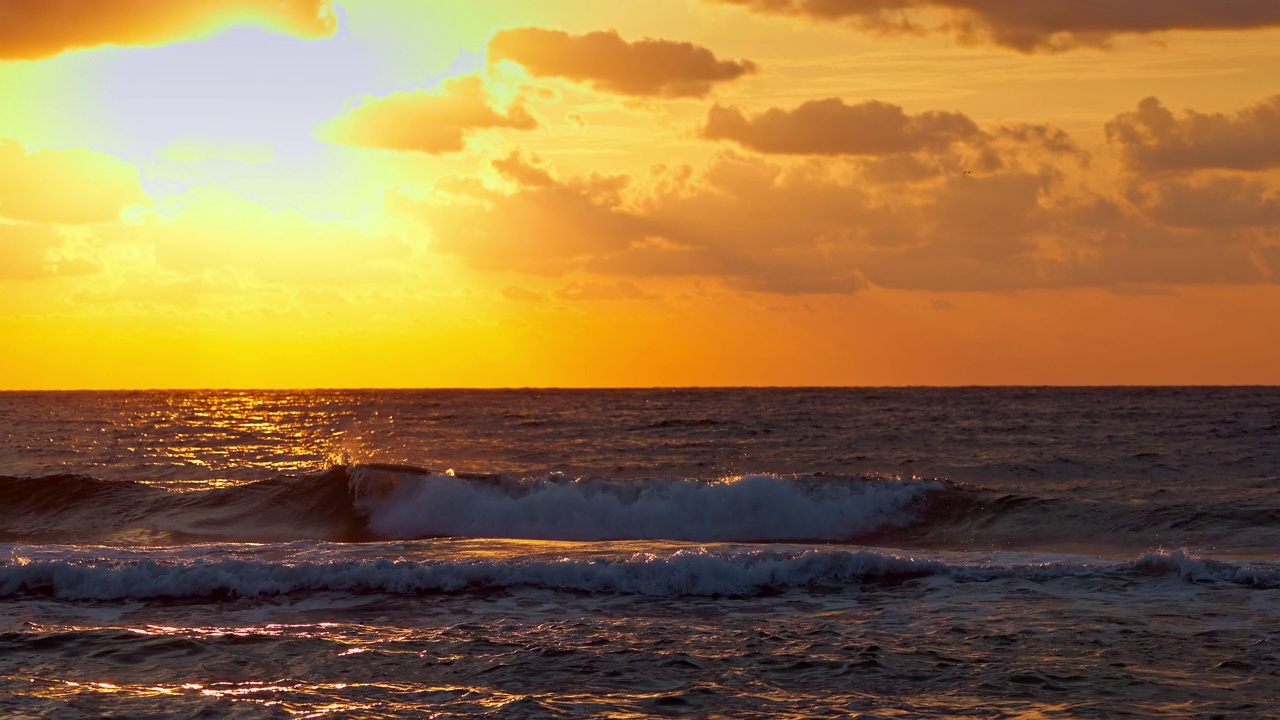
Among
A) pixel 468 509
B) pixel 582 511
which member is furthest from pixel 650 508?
pixel 468 509

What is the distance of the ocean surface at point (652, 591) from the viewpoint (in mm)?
11750

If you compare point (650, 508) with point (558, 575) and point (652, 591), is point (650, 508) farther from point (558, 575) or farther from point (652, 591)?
point (652, 591)

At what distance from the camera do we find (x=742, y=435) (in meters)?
47.8

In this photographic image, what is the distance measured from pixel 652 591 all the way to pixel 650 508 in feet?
36.0

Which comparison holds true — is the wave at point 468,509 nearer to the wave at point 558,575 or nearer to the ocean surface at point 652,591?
the ocean surface at point 652,591

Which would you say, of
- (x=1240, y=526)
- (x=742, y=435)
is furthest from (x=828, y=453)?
(x=1240, y=526)

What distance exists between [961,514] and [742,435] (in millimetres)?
20334

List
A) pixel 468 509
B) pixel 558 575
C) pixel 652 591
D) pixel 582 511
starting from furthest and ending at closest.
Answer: pixel 468 509 < pixel 582 511 < pixel 558 575 < pixel 652 591

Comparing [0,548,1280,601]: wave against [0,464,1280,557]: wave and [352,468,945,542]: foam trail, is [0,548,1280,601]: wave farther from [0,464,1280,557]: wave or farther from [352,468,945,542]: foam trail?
[352,468,945,542]: foam trail

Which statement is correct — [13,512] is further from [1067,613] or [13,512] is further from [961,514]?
[1067,613]

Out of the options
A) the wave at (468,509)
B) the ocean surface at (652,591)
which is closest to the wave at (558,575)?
the ocean surface at (652,591)

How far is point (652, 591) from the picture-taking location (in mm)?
17438

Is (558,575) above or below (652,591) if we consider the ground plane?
above

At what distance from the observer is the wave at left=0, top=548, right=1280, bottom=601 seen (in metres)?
17.4
